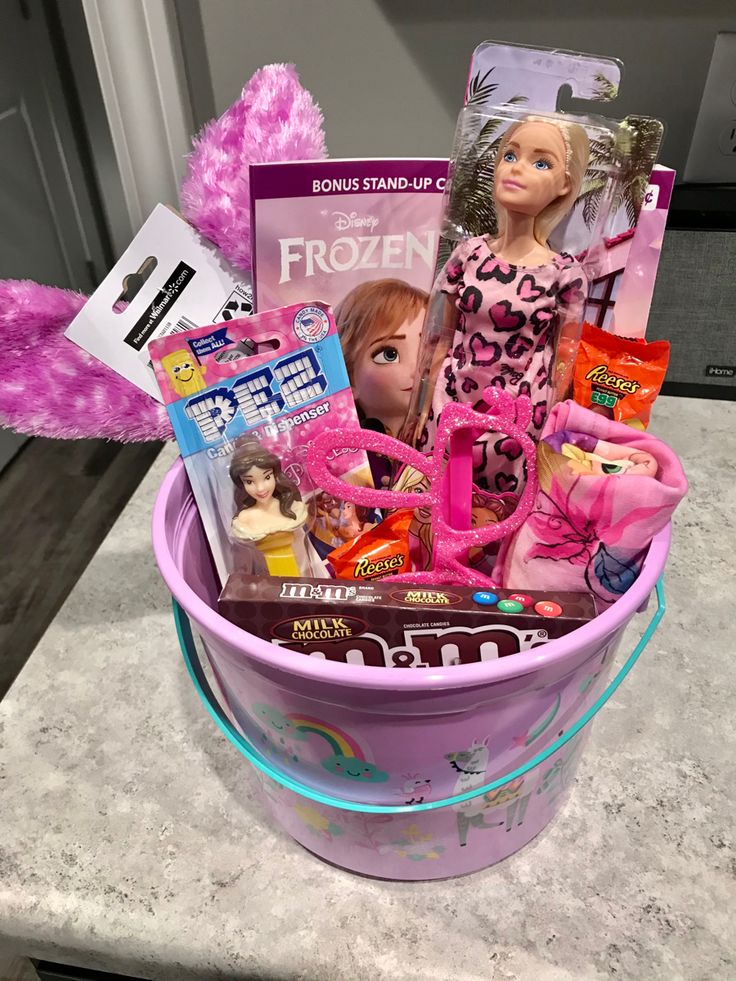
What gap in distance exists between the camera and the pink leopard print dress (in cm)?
47

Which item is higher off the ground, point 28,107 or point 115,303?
point 115,303

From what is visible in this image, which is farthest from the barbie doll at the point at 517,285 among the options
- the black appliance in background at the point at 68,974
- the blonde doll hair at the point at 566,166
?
the black appliance in background at the point at 68,974

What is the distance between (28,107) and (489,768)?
1589 millimetres

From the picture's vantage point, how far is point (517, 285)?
0.47 m

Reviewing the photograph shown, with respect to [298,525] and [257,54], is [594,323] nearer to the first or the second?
[298,525]

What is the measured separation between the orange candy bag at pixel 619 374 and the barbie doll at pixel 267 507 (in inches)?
7.5

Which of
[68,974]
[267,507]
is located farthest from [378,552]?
[68,974]

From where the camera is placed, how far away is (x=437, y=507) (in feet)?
1.52

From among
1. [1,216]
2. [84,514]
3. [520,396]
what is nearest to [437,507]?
[520,396]

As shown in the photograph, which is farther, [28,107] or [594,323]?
[28,107]

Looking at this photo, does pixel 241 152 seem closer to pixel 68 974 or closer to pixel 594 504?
pixel 594 504

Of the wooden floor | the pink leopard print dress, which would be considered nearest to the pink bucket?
the pink leopard print dress

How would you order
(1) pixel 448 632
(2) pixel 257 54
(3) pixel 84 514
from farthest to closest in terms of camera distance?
(3) pixel 84 514
(2) pixel 257 54
(1) pixel 448 632

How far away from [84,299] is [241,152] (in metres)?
0.15
